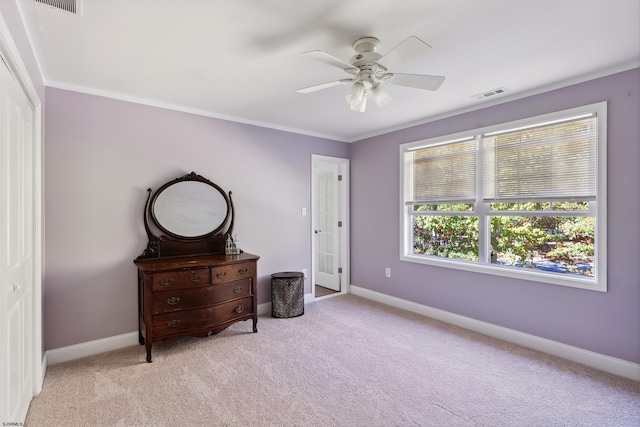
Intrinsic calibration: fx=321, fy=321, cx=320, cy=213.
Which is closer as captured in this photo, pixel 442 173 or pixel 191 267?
pixel 191 267

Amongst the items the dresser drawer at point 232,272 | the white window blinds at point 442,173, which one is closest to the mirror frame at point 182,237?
the dresser drawer at point 232,272

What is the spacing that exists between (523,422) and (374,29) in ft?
8.29

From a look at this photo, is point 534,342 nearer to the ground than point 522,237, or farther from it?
nearer to the ground

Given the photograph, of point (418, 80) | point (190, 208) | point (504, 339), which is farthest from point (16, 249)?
point (504, 339)

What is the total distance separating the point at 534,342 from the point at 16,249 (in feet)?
13.0

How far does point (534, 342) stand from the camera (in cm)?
292

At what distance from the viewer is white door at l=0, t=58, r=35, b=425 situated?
61.2 inches

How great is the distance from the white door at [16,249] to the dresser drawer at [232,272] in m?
1.30

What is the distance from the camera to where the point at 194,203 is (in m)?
3.37

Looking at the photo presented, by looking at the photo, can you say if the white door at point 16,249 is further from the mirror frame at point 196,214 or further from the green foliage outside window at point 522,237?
the green foliage outside window at point 522,237

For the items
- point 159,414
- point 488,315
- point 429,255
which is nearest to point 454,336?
point 488,315

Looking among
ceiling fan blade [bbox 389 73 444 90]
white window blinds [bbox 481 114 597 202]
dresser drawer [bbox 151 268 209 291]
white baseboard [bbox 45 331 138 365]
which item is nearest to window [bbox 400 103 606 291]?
white window blinds [bbox 481 114 597 202]

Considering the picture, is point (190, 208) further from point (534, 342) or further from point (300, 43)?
point (534, 342)

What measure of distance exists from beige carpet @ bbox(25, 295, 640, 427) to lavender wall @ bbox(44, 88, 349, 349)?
444 millimetres
